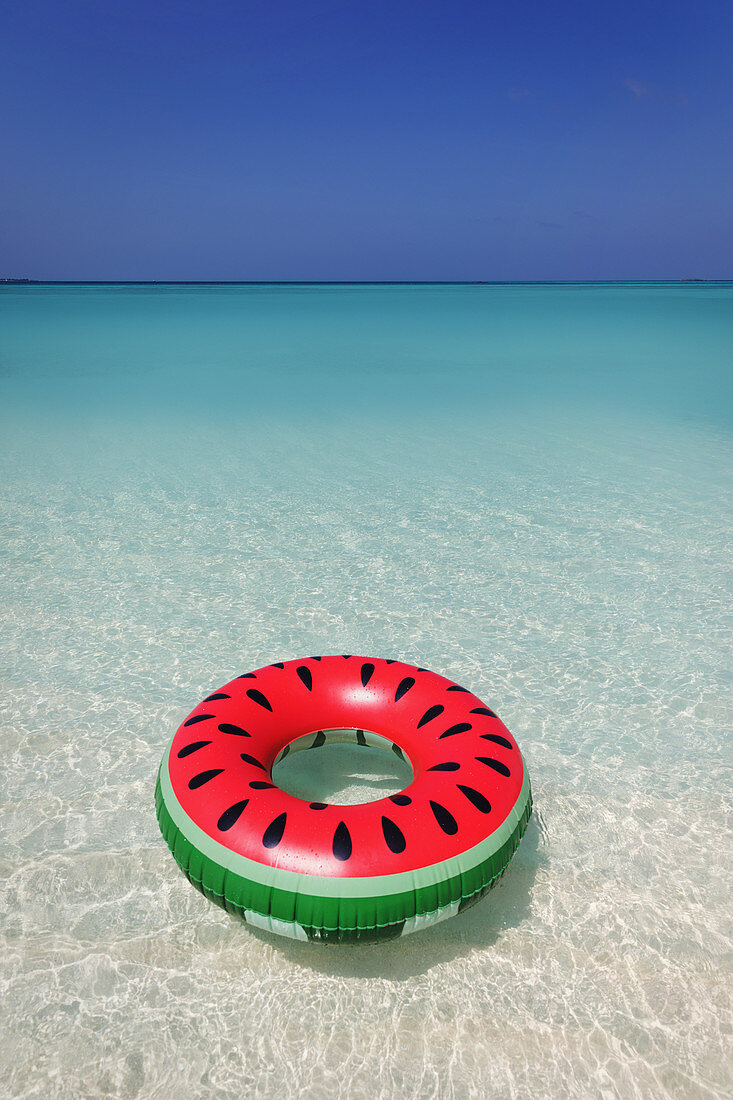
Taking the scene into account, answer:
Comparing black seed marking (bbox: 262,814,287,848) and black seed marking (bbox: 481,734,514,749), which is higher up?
black seed marking (bbox: 481,734,514,749)

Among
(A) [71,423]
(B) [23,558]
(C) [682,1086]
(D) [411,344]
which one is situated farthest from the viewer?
(D) [411,344]

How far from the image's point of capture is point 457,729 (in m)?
2.20

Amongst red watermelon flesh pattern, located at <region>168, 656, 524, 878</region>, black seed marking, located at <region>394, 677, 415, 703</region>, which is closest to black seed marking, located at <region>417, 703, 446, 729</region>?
red watermelon flesh pattern, located at <region>168, 656, 524, 878</region>

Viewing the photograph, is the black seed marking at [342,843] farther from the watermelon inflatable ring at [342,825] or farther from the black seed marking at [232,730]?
the black seed marking at [232,730]

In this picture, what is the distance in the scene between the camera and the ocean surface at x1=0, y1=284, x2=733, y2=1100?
1.79 m

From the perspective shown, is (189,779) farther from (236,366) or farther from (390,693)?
(236,366)

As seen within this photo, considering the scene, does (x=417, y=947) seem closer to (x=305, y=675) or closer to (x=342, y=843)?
(x=342, y=843)

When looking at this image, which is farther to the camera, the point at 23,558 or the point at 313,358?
the point at 313,358

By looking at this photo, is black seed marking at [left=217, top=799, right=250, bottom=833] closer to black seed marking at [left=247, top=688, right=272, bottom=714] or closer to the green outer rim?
the green outer rim

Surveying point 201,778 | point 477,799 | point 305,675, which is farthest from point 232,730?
point 477,799

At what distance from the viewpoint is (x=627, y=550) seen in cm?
468

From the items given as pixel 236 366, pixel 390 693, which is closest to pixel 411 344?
pixel 236 366

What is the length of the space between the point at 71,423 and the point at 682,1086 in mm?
8404

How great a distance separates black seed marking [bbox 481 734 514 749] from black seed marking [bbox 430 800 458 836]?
33cm
